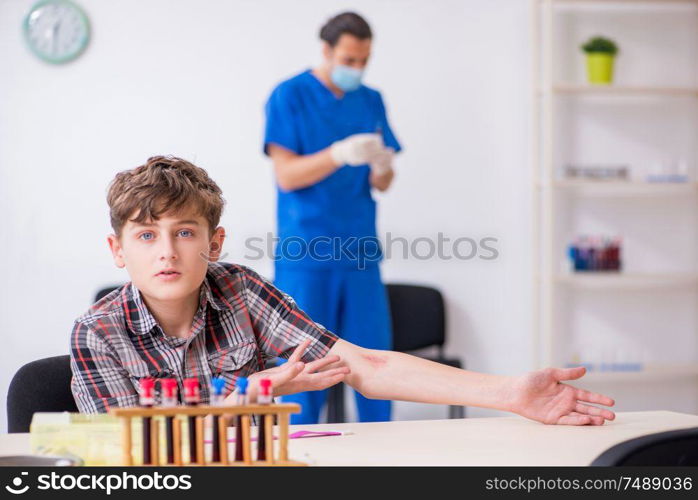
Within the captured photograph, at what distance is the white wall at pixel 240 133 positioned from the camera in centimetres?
292

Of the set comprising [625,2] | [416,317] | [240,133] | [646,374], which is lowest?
[646,374]

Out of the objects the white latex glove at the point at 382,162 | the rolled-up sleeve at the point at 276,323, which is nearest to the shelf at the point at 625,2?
the white latex glove at the point at 382,162

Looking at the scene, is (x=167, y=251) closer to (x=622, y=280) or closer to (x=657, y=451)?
(x=657, y=451)

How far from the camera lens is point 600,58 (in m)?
3.12

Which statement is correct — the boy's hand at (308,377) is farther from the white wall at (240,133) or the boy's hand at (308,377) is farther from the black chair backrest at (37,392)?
the white wall at (240,133)

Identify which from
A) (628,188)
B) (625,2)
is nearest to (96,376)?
(628,188)

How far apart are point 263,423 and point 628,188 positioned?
8.60 feet

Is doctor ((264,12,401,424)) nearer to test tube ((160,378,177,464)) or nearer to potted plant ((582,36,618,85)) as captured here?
potted plant ((582,36,618,85))

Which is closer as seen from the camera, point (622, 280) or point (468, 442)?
point (468, 442)

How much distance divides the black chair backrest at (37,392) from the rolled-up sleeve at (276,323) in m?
0.28

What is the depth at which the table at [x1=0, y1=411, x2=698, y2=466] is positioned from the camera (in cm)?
93

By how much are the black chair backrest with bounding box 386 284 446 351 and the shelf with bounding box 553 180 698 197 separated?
588 mm

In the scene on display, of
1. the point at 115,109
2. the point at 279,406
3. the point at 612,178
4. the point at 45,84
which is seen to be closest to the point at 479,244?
the point at 612,178
